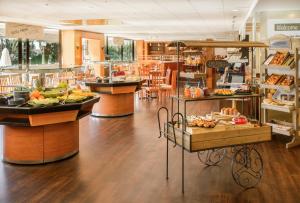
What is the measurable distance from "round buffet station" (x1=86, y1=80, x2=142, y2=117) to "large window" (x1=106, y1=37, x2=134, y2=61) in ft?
47.7

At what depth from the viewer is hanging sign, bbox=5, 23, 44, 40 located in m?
13.4

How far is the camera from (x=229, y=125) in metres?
4.56

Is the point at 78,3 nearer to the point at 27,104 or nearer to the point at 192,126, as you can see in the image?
the point at 27,104

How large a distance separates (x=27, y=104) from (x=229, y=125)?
2747 millimetres

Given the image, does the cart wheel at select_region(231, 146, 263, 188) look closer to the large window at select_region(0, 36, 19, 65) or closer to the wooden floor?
the wooden floor

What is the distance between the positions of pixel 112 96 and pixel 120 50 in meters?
17.5

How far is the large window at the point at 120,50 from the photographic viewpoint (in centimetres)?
2472

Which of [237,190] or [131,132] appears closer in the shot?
[237,190]

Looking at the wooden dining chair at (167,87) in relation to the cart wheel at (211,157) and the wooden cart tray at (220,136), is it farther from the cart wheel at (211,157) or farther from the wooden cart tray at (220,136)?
the wooden cart tray at (220,136)

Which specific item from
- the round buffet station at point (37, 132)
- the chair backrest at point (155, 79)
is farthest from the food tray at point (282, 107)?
the chair backrest at point (155, 79)

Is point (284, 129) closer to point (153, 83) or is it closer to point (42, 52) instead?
point (153, 83)

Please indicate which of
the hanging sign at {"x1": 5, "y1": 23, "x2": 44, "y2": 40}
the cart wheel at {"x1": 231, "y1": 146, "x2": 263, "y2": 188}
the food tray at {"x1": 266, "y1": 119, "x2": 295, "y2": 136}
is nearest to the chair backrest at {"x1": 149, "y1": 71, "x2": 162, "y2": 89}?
the hanging sign at {"x1": 5, "y1": 23, "x2": 44, "y2": 40}

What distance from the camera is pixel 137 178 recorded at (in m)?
4.82

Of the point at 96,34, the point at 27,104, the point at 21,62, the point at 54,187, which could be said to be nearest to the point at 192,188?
the point at 54,187
